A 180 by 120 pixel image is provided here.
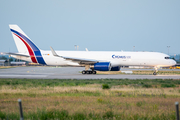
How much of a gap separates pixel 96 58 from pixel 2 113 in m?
25.3

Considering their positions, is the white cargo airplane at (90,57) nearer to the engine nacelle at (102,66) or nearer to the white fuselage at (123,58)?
the white fuselage at (123,58)

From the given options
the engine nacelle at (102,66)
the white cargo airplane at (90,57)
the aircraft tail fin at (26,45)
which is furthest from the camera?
the aircraft tail fin at (26,45)

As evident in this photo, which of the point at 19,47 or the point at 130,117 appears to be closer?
the point at 130,117

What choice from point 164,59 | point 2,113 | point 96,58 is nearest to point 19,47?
point 96,58

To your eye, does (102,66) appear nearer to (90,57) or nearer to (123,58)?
(90,57)

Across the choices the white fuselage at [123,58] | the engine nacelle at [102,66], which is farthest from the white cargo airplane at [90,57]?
the engine nacelle at [102,66]

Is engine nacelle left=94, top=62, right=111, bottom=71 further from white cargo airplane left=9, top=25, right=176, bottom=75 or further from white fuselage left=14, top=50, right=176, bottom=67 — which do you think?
white fuselage left=14, top=50, right=176, bottom=67

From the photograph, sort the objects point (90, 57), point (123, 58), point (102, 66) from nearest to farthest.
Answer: point (102, 66)
point (123, 58)
point (90, 57)

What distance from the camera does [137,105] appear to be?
9.53 metres

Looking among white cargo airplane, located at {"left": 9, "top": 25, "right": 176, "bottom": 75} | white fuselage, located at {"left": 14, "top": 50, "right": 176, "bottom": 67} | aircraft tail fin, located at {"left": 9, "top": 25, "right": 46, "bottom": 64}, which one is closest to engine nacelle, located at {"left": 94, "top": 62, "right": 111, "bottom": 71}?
white cargo airplane, located at {"left": 9, "top": 25, "right": 176, "bottom": 75}

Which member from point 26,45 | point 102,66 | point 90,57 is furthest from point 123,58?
point 26,45

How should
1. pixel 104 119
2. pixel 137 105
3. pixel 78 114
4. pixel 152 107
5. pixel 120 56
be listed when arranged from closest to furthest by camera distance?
pixel 104 119, pixel 78 114, pixel 152 107, pixel 137 105, pixel 120 56

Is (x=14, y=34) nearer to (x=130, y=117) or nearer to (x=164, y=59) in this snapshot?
(x=164, y=59)

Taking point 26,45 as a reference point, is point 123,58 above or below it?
below
